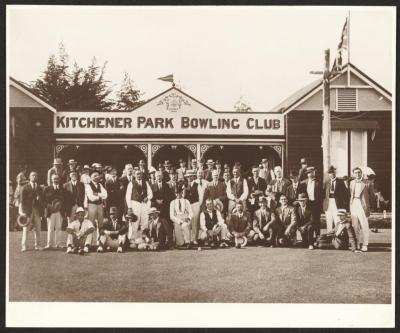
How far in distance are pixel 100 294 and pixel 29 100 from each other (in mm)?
3239

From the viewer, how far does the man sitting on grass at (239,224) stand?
33.3 ft

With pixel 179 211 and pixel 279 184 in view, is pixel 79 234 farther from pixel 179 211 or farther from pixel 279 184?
pixel 279 184

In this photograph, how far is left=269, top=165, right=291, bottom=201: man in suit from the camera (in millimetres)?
10305

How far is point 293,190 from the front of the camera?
10328mm

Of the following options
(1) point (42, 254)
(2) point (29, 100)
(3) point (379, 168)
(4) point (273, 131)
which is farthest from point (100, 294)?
(3) point (379, 168)

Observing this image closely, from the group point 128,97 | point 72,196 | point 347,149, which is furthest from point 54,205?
point 347,149

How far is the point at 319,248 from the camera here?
33.5 feet

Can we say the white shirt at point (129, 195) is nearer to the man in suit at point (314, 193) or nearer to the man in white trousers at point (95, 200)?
the man in white trousers at point (95, 200)

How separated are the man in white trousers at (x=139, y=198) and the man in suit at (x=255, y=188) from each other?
5.34ft

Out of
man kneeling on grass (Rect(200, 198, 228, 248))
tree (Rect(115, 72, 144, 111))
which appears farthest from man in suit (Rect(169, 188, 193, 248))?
tree (Rect(115, 72, 144, 111))

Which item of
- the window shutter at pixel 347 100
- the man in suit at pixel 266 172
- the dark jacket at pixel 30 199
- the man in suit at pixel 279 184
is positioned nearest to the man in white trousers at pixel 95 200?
the dark jacket at pixel 30 199

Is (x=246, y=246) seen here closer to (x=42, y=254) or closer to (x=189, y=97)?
(x=189, y=97)

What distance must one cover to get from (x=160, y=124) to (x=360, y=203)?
3.52m

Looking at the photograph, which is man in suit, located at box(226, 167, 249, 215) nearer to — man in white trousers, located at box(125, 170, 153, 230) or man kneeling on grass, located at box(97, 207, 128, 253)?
man in white trousers, located at box(125, 170, 153, 230)
